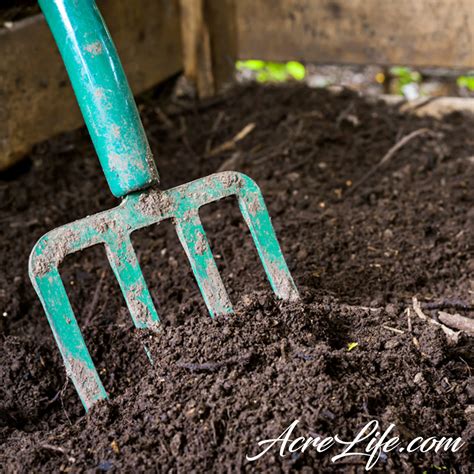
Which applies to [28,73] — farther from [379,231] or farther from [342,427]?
[342,427]

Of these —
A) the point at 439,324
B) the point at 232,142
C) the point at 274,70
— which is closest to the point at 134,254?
the point at 439,324

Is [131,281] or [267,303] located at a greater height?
[131,281]

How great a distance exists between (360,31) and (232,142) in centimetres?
80

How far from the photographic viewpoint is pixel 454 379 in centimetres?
183

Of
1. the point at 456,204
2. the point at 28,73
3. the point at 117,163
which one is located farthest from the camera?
the point at 28,73

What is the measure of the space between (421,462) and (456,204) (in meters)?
1.19

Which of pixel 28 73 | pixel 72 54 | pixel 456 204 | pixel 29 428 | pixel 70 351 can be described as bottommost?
pixel 456 204

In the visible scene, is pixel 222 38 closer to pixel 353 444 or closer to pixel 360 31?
pixel 360 31

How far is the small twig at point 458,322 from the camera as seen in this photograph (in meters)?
1.99

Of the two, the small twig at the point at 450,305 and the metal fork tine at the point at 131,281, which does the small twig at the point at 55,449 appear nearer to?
the metal fork tine at the point at 131,281

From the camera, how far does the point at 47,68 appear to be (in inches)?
112

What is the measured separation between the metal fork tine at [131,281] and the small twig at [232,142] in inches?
47.7

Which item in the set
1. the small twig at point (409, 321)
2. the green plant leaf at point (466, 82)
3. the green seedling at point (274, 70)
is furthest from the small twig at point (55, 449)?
the green plant leaf at point (466, 82)

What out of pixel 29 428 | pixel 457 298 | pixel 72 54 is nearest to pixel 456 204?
pixel 457 298
